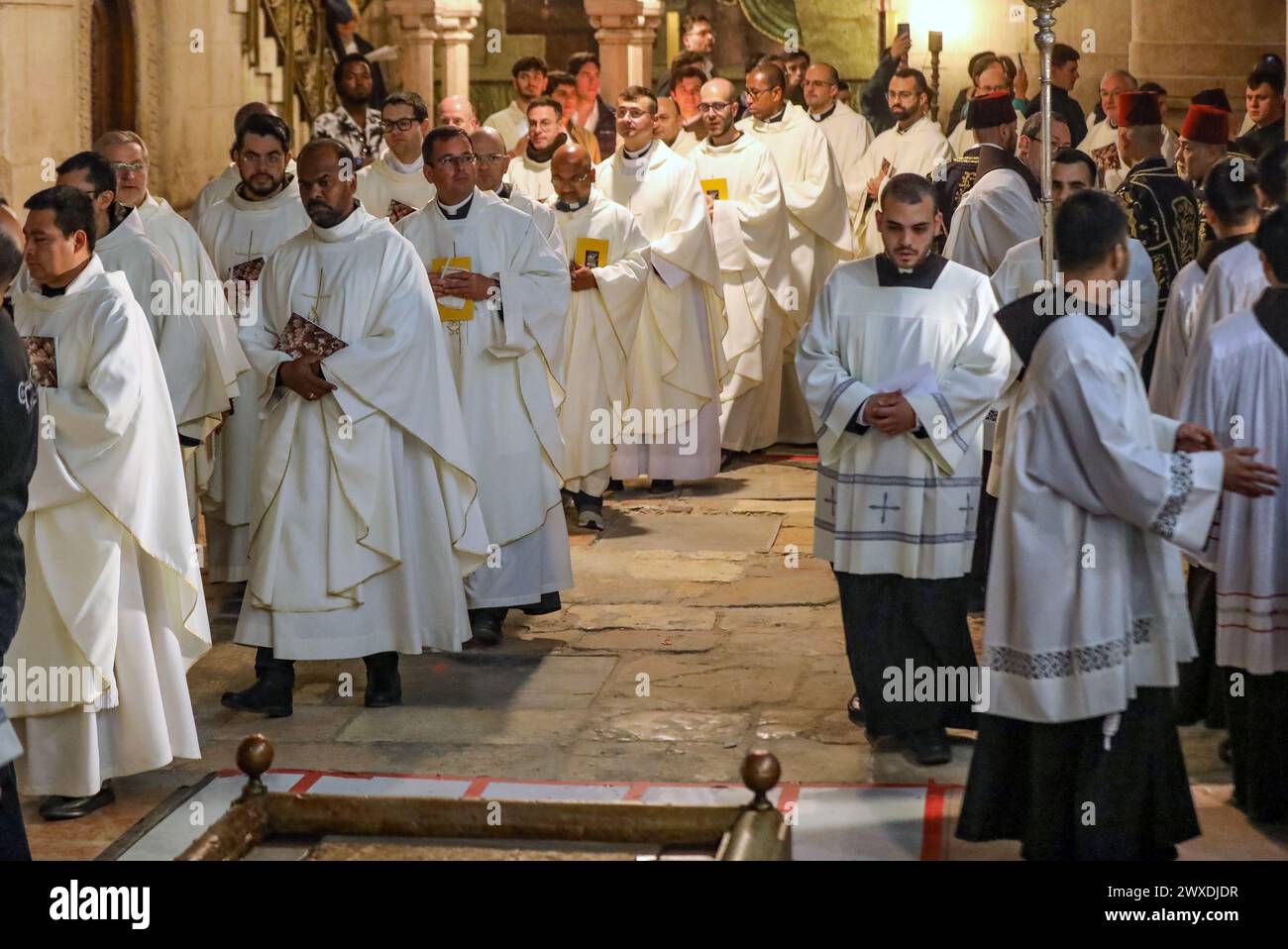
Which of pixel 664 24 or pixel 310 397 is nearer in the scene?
pixel 310 397

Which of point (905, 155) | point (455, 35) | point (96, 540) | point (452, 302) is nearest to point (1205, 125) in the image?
point (452, 302)

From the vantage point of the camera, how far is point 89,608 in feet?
18.4

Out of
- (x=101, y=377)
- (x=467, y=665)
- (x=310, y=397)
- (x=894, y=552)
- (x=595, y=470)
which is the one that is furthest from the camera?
(x=595, y=470)

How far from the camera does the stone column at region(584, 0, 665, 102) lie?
1574cm

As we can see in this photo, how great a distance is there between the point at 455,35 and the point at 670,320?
18.9ft

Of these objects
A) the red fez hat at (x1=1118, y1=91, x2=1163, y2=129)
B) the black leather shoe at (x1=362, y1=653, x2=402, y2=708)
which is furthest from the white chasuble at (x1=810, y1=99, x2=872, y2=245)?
the black leather shoe at (x1=362, y1=653, x2=402, y2=708)

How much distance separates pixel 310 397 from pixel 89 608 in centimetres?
127

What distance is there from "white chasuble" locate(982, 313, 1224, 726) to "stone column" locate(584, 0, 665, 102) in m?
11.4

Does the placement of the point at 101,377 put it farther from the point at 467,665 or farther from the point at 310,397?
the point at 467,665

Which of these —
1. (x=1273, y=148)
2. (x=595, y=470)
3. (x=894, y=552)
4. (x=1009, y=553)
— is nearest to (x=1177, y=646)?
(x=1009, y=553)

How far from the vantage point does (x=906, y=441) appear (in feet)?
19.9

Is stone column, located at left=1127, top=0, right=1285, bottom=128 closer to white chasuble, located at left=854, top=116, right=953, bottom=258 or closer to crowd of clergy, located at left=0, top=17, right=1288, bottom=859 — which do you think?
white chasuble, located at left=854, top=116, right=953, bottom=258

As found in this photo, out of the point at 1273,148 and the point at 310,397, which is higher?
the point at 1273,148

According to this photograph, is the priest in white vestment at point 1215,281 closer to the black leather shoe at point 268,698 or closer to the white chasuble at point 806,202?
the black leather shoe at point 268,698
